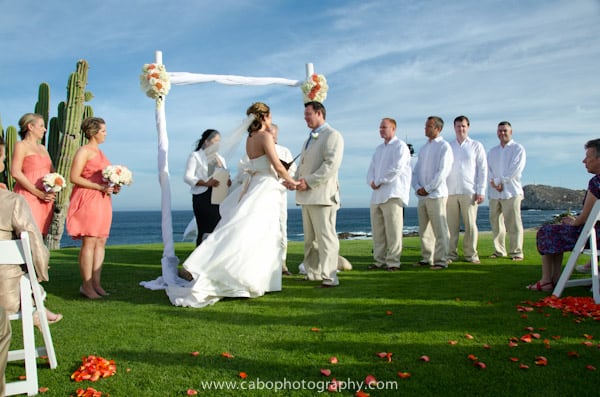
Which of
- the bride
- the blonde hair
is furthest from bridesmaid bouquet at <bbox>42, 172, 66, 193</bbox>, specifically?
the bride

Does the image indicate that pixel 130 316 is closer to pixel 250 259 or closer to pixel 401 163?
pixel 250 259

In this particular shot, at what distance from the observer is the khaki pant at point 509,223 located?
8.43 metres

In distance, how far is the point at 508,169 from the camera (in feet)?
28.7

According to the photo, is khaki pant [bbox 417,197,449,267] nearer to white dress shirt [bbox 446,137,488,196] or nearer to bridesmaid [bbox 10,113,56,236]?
white dress shirt [bbox 446,137,488,196]

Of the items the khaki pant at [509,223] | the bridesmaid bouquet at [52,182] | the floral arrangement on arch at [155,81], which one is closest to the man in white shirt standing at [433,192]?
the khaki pant at [509,223]

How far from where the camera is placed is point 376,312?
4754 mm

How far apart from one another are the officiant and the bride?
1.02 meters

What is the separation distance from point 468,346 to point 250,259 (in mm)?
2751

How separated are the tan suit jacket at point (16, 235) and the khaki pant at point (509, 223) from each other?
24.4ft

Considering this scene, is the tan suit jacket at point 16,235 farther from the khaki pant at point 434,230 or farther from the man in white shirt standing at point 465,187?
the man in white shirt standing at point 465,187

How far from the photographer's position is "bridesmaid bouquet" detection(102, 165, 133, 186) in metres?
5.73

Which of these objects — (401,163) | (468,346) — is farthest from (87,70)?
(468,346)

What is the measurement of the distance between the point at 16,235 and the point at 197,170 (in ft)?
12.6

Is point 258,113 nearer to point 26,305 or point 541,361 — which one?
point 26,305
